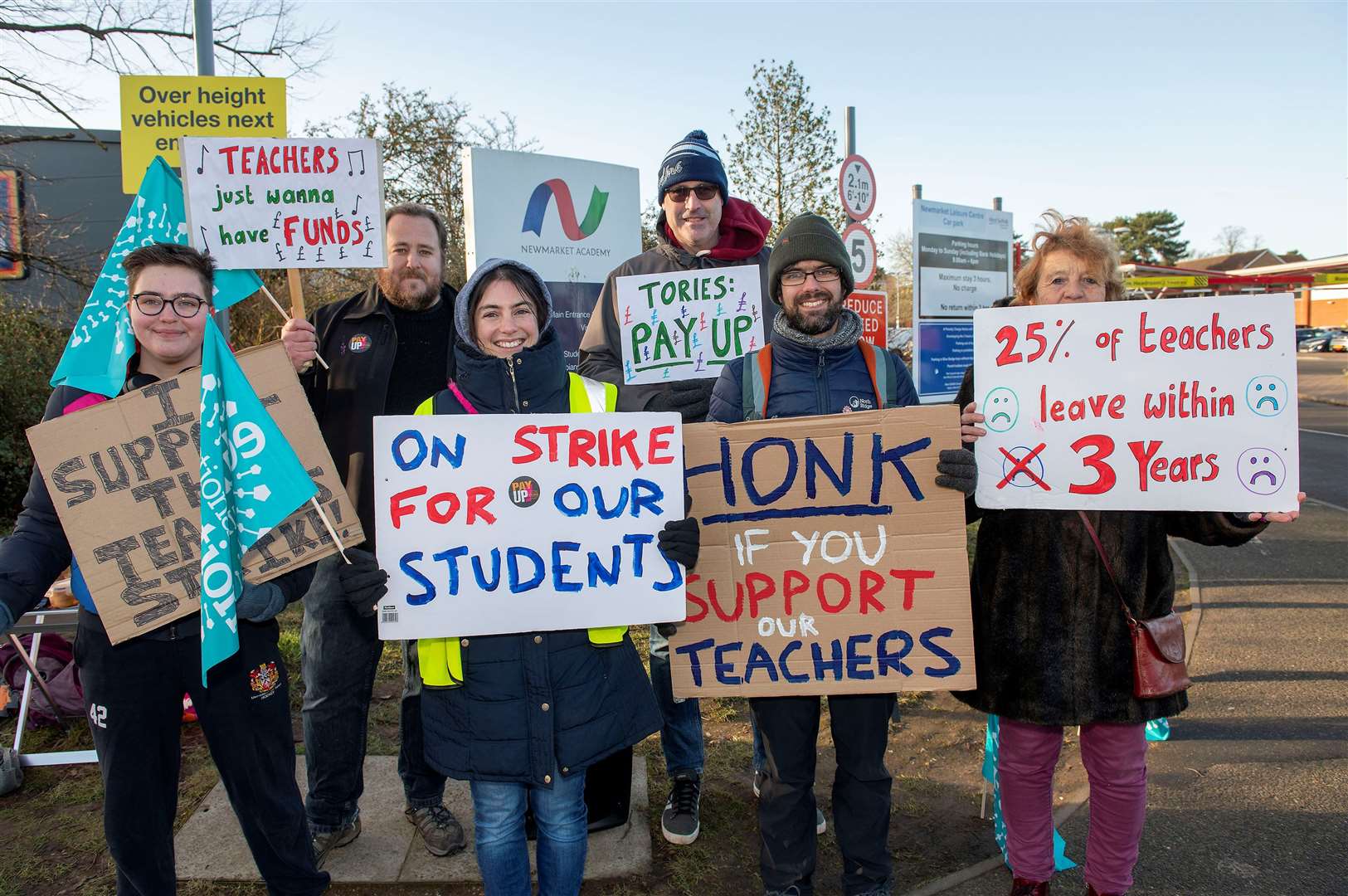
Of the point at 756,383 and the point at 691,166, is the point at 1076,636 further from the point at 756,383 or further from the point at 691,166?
the point at 691,166

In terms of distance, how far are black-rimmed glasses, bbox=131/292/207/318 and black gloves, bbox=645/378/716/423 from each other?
5.66 feet

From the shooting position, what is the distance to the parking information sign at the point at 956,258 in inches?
321

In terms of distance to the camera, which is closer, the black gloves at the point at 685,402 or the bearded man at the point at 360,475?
the bearded man at the point at 360,475

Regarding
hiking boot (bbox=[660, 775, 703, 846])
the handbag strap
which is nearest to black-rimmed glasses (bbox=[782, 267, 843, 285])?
the handbag strap

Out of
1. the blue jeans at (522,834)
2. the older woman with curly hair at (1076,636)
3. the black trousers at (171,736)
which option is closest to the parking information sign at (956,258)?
the older woman with curly hair at (1076,636)

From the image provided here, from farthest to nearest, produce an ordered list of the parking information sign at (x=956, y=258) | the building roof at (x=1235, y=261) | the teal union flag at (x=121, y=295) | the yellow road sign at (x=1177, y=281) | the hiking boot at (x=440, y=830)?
the building roof at (x=1235, y=261) → the yellow road sign at (x=1177, y=281) → the parking information sign at (x=956, y=258) → the hiking boot at (x=440, y=830) → the teal union flag at (x=121, y=295)

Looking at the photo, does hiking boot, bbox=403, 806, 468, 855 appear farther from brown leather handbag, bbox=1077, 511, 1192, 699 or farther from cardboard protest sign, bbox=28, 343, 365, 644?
brown leather handbag, bbox=1077, 511, 1192, 699

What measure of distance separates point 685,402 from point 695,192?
885mm

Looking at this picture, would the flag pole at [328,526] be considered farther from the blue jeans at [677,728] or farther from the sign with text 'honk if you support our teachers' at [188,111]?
the sign with text 'honk if you support our teachers' at [188,111]

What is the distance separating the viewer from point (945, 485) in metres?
2.59

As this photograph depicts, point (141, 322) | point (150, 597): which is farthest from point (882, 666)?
point (141, 322)

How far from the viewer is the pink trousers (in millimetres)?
2693

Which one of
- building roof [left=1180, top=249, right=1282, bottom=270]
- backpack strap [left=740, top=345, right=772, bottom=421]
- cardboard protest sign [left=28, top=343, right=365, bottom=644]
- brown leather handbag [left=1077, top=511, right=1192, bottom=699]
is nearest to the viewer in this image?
cardboard protest sign [left=28, top=343, right=365, bottom=644]

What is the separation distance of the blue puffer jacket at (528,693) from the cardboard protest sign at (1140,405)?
129cm
